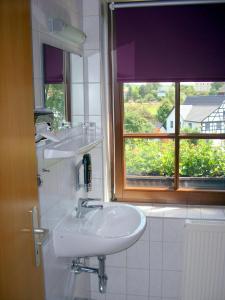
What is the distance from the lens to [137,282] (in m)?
2.52

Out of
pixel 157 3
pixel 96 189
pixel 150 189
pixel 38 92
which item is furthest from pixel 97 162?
pixel 157 3

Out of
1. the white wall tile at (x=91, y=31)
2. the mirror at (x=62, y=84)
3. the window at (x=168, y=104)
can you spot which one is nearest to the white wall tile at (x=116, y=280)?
the window at (x=168, y=104)

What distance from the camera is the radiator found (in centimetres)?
Answer: 230

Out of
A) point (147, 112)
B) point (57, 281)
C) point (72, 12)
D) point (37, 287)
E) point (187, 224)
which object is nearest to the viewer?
point (37, 287)

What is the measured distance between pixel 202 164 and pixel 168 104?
1.65ft

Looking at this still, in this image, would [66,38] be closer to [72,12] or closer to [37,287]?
[72,12]

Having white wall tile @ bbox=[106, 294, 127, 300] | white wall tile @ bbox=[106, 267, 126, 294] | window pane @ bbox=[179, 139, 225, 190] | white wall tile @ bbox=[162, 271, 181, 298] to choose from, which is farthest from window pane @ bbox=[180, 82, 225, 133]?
white wall tile @ bbox=[106, 294, 127, 300]

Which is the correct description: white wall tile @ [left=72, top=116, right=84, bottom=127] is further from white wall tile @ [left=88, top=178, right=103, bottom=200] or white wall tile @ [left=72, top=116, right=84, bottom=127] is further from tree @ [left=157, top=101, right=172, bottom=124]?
tree @ [left=157, top=101, right=172, bottom=124]

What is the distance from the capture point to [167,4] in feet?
7.66

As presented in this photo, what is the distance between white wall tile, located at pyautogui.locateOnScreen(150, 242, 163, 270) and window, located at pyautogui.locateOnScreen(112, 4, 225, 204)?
35cm

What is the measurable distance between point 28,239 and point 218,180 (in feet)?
5.80

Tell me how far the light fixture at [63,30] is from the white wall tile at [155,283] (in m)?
1.64

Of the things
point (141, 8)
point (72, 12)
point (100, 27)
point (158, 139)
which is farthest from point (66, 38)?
point (158, 139)

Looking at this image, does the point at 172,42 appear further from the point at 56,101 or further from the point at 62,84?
the point at 56,101
